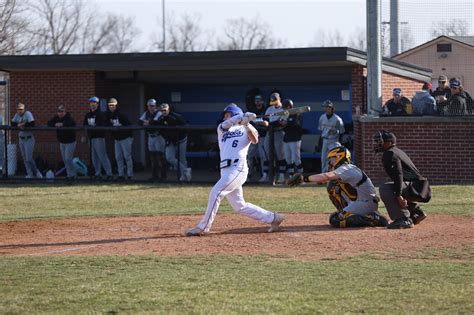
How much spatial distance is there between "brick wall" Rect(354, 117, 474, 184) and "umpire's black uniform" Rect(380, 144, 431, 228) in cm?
725

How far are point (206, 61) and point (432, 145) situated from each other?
6348 millimetres

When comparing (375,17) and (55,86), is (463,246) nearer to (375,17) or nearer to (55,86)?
(375,17)

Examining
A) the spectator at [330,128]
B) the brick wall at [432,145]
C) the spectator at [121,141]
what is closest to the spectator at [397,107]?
the brick wall at [432,145]

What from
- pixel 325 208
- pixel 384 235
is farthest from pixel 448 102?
pixel 384 235

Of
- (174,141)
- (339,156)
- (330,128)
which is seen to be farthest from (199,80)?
(339,156)

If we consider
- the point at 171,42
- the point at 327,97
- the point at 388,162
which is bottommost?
the point at 388,162

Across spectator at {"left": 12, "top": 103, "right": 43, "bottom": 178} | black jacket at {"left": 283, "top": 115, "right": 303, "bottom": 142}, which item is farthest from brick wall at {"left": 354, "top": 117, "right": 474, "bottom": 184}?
spectator at {"left": 12, "top": 103, "right": 43, "bottom": 178}

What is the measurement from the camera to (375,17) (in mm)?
19328

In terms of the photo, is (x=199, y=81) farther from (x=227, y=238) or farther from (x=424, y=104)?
(x=227, y=238)

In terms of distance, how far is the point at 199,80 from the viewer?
2536cm

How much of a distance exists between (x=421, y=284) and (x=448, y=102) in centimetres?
1140

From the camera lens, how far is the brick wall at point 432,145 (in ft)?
61.8

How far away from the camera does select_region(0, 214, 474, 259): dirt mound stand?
10.4m

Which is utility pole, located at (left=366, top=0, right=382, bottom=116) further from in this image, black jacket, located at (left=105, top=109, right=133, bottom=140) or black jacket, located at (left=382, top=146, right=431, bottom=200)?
black jacket, located at (left=382, top=146, right=431, bottom=200)
